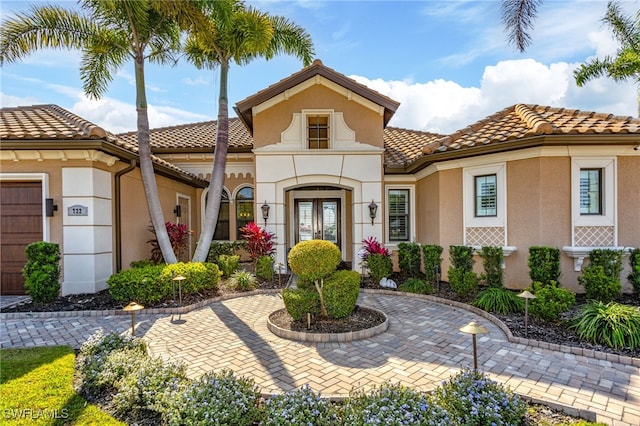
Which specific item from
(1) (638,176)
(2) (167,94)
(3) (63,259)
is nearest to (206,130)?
(2) (167,94)

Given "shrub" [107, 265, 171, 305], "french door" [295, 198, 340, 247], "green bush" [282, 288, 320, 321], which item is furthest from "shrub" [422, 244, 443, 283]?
"shrub" [107, 265, 171, 305]

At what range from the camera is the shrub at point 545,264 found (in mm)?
7781

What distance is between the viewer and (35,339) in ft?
19.8

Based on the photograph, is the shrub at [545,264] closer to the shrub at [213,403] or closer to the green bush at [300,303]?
the green bush at [300,303]

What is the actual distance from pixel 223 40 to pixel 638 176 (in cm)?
1205

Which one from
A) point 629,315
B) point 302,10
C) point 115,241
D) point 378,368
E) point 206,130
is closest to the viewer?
point 378,368

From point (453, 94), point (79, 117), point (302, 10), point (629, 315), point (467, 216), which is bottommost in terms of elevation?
point (629, 315)

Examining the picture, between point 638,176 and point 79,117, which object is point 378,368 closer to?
point 638,176

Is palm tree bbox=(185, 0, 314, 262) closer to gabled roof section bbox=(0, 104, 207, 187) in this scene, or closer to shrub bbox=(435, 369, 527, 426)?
gabled roof section bbox=(0, 104, 207, 187)

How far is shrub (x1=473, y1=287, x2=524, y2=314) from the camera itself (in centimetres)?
710

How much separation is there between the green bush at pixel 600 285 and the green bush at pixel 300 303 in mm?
6268

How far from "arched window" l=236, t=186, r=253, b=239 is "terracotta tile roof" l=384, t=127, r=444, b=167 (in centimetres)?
638

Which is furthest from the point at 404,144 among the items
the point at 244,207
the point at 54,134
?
the point at 54,134

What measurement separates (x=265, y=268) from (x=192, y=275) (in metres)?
2.61
